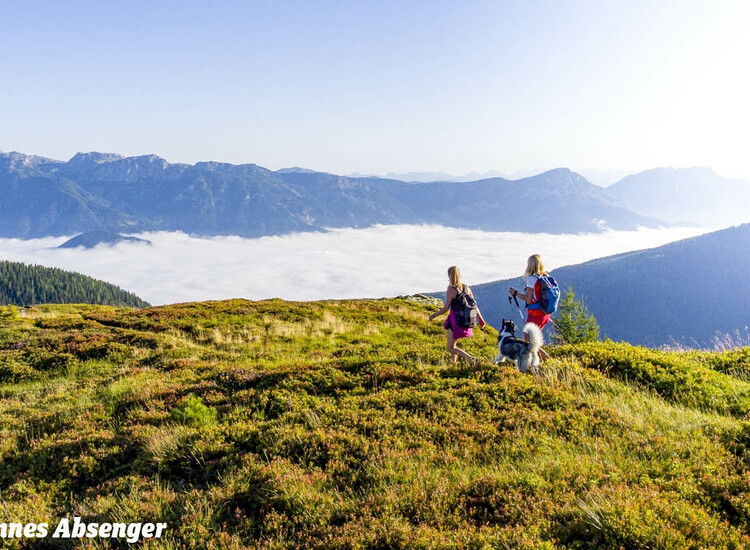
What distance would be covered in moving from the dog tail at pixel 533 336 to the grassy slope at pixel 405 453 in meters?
0.60

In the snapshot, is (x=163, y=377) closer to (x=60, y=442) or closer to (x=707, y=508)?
(x=60, y=442)

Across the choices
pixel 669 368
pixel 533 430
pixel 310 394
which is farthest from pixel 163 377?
pixel 669 368

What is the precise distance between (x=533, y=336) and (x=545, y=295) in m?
1.27

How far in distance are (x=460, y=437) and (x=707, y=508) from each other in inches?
128

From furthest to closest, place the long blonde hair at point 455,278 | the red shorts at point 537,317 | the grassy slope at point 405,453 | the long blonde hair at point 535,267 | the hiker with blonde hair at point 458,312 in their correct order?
1. the long blonde hair at point 455,278
2. the hiker with blonde hair at point 458,312
3. the long blonde hair at point 535,267
4. the red shorts at point 537,317
5. the grassy slope at point 405,453

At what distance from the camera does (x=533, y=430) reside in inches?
266

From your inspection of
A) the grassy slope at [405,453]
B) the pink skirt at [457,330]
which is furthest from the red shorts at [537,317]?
the pink skirt at [457,330]

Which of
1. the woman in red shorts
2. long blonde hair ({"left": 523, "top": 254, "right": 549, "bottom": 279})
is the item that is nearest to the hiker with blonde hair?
the woman in red shorts

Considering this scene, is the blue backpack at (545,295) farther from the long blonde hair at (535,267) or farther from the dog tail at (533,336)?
the dog tail at (533,336)

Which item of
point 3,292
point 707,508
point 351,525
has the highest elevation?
point 707,508

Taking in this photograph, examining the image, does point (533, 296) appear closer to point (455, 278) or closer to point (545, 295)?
point (545, 295)

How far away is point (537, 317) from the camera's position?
992 centimetres

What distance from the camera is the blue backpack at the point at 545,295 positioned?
975 centimetres

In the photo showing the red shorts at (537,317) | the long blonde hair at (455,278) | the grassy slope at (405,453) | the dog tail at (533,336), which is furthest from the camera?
the long blonde hair at (455,278)
